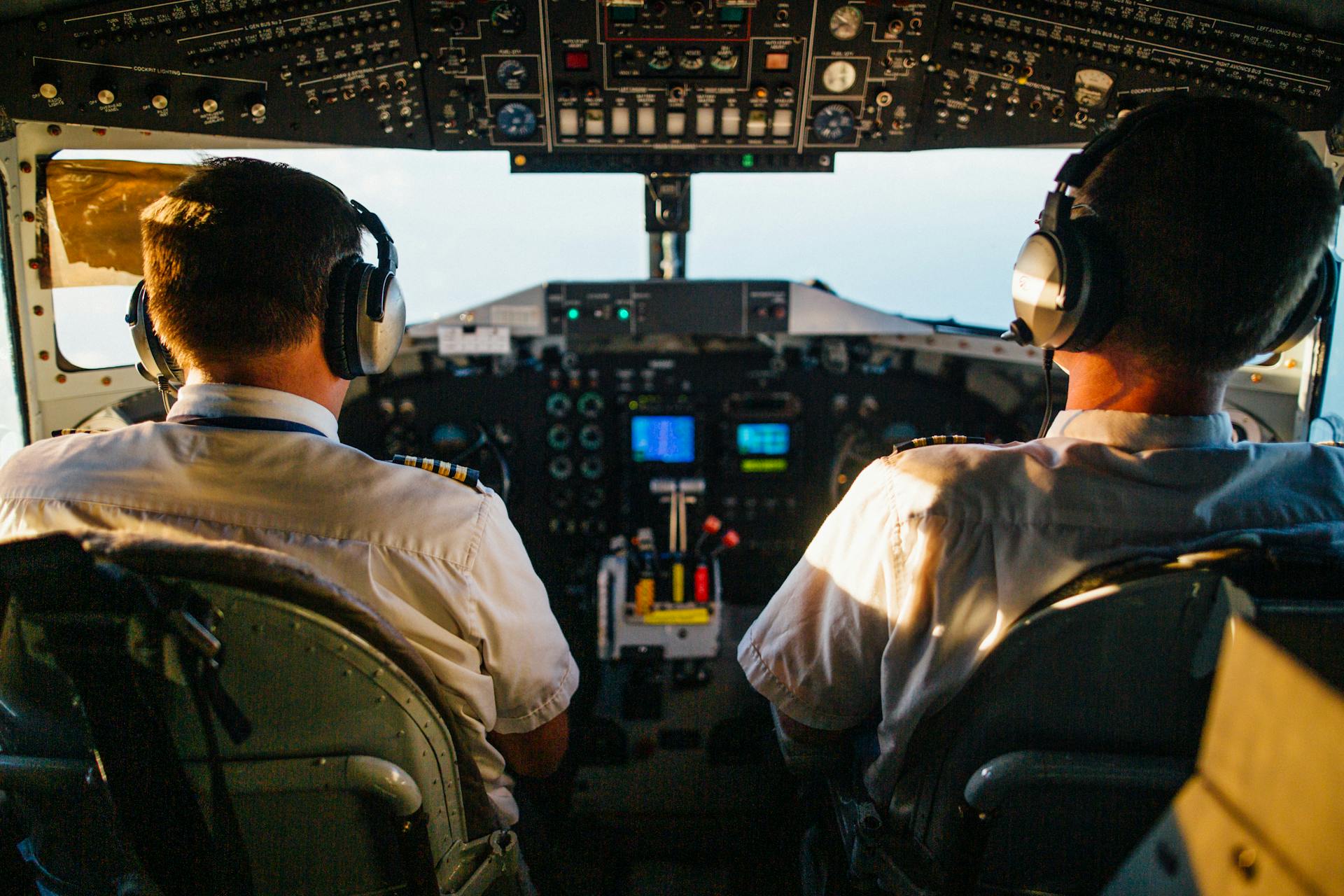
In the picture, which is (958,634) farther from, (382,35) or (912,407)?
(382,35)

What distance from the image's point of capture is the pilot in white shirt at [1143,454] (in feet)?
3.00

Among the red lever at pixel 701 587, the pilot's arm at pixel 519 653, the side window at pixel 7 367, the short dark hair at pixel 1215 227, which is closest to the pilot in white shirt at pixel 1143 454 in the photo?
the short dark hair at pixel 1215 227

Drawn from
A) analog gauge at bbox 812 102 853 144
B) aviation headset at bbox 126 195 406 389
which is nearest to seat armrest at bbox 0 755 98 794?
aviation headset at bbox 126 195 406 389

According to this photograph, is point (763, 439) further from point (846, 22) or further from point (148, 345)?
point (148, 345)

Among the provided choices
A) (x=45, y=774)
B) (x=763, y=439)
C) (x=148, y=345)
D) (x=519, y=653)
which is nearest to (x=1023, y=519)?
(x=519, y=653)

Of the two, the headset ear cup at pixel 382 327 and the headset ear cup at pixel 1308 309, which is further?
the headset ear cup at pixel 382 327

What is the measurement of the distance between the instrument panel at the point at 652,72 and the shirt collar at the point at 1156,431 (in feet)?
4.98

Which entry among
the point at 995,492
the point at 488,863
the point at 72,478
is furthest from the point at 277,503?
the point at 995,492

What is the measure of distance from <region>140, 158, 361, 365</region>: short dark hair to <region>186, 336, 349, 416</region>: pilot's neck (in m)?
0.01

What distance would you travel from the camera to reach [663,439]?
249cm

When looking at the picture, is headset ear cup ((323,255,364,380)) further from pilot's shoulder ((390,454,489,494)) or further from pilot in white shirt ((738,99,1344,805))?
pilot in white shirt ((738,99,1344,805))

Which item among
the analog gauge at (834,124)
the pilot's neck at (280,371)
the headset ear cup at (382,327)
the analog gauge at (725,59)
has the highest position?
the analog gauge at (725,59)

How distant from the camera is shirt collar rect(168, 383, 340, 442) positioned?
1.05m

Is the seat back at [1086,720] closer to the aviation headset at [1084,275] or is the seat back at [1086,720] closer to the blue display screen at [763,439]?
the aviation headset at [1084,275]
